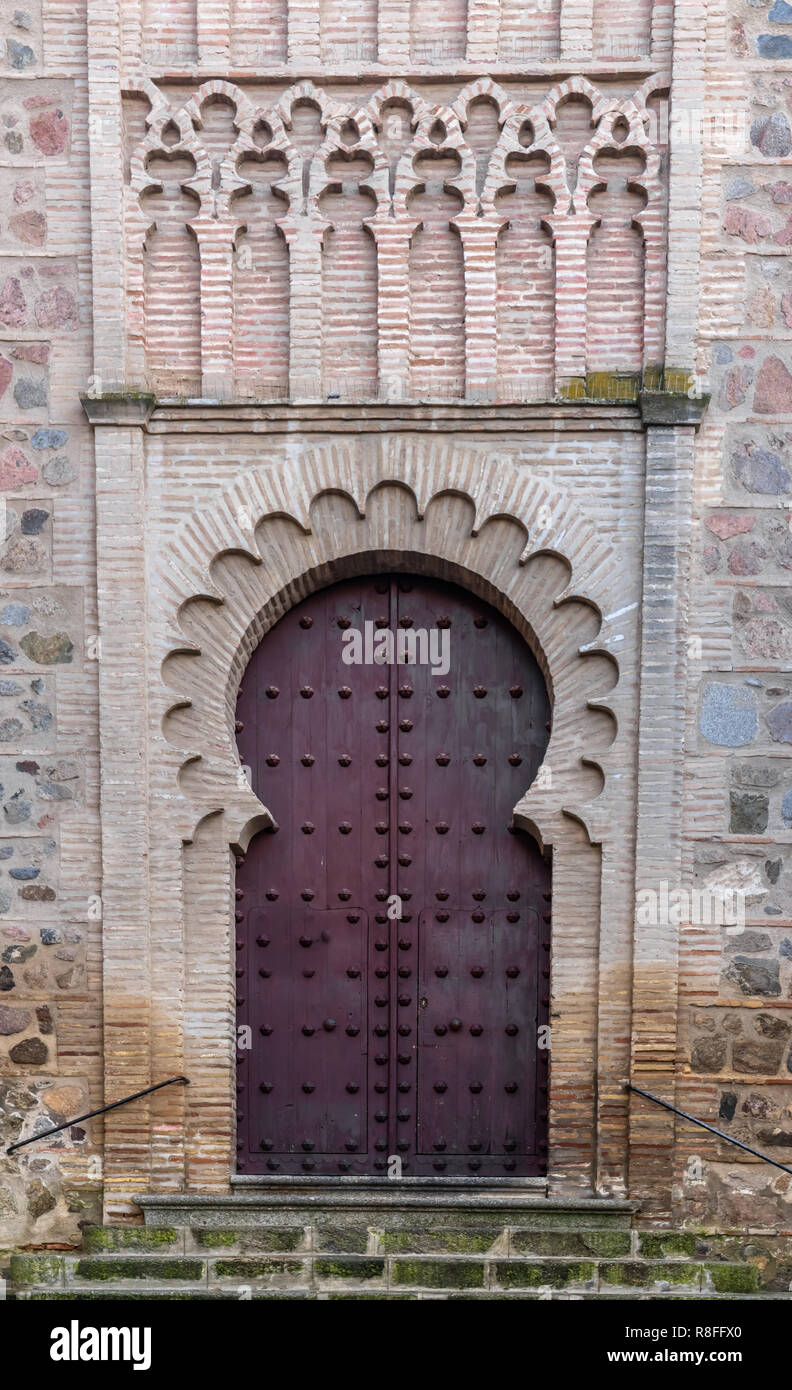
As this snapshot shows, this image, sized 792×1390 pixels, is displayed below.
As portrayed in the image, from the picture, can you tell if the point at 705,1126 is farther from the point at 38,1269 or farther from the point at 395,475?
the point at 395,475

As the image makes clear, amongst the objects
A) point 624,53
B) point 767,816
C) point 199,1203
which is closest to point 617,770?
point 767,816

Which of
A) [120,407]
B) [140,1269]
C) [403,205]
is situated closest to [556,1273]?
[140,1269]

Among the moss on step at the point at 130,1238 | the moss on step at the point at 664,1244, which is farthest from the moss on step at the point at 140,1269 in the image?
the moss on step at the point at 664,1244

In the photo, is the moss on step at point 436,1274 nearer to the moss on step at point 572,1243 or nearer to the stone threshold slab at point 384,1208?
the moss on step at point 572,1243

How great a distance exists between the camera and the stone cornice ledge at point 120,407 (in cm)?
636

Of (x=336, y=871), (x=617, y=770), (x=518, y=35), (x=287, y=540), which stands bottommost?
(x=336, y=871)

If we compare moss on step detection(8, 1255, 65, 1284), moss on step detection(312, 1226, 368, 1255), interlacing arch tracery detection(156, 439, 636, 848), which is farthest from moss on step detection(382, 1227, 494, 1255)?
interlacing arch tracery detection(156, 439, 636, 848)

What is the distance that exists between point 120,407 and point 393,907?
100.0 inches

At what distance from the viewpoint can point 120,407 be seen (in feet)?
21.0

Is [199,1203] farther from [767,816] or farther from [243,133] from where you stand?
[243,133]

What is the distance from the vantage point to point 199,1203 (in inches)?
250

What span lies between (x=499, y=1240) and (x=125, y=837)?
7.61 feet

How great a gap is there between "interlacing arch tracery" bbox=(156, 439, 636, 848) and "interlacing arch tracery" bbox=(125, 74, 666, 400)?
403 millimetres

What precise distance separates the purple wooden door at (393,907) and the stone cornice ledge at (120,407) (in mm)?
1124
